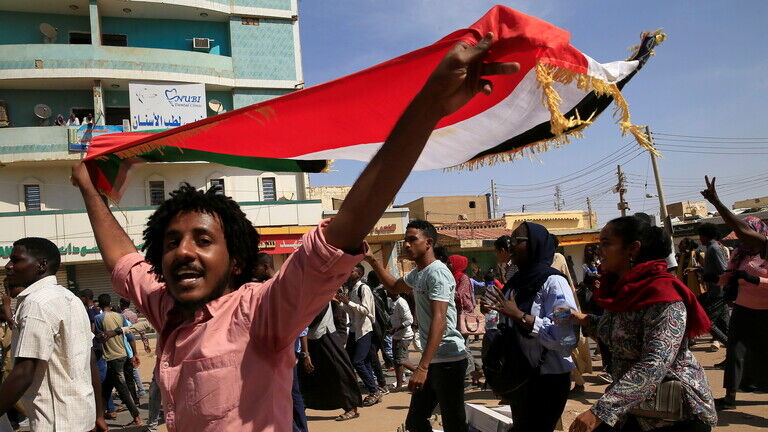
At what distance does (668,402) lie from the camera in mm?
2826

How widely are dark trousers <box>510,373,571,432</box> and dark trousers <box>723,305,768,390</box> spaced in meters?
3.47

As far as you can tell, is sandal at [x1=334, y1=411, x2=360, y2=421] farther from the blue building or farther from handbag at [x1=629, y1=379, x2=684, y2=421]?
the blue building

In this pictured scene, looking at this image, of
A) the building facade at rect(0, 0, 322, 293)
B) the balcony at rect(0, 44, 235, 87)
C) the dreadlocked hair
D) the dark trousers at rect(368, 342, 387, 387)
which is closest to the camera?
the dreadlocked hair

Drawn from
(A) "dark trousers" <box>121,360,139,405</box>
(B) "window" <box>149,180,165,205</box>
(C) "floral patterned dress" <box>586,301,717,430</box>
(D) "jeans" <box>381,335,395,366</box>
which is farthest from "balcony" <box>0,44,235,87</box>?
(C) "floral patterned dress" <box>586,301,717,430</box>

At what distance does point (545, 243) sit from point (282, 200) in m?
21.5

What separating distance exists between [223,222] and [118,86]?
80.7 feet

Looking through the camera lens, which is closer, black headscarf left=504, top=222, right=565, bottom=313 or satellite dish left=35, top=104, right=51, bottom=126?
black headscarf left=504, top=222, right=565, bottom=313

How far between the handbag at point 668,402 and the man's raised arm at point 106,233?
99.6 inches

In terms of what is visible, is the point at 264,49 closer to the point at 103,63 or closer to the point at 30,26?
the point at 103,63

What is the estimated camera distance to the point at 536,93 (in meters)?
2.71

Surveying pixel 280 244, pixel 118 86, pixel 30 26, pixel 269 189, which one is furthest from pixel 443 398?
pixel 30 26

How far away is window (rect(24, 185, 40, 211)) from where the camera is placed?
75.0 ft

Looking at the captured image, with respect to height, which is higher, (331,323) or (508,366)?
(508,366)

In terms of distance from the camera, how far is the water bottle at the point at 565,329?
3.51 m
